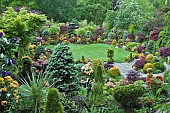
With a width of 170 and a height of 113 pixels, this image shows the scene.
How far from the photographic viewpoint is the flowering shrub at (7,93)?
18.4 feet

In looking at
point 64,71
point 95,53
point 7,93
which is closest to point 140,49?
point 95,53

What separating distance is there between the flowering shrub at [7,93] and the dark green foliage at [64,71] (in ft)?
10.3

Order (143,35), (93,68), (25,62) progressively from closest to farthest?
1. (25,62)
2. (93,68)
3. (143,35)

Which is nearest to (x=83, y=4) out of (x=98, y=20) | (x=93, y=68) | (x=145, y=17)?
(x=98, y=20)

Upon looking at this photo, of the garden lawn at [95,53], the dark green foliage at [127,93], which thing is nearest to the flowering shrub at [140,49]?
the garden lawn at [95,53]

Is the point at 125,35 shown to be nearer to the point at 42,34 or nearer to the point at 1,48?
A: the point at 42,34

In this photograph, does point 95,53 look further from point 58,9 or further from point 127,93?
point 58,9

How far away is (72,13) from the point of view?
32906 mm

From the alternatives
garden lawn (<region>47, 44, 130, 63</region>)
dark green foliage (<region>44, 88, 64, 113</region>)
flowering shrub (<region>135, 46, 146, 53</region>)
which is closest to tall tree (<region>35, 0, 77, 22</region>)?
garden lawn (<region>47, 44, 130, 63</region>)

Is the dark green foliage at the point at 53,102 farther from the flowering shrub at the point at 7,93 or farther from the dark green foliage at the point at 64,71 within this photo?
the dark green foliage at the point at 64,71

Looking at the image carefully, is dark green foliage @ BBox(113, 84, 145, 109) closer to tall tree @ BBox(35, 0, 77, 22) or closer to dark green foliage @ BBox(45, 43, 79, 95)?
dark green foliage @ BBox(45, 43, 79, 95)

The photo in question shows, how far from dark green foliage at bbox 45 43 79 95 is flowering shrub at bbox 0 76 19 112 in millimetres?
3142

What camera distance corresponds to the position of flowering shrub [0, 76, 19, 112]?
5609 millimetres

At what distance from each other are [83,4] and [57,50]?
2667 cm
